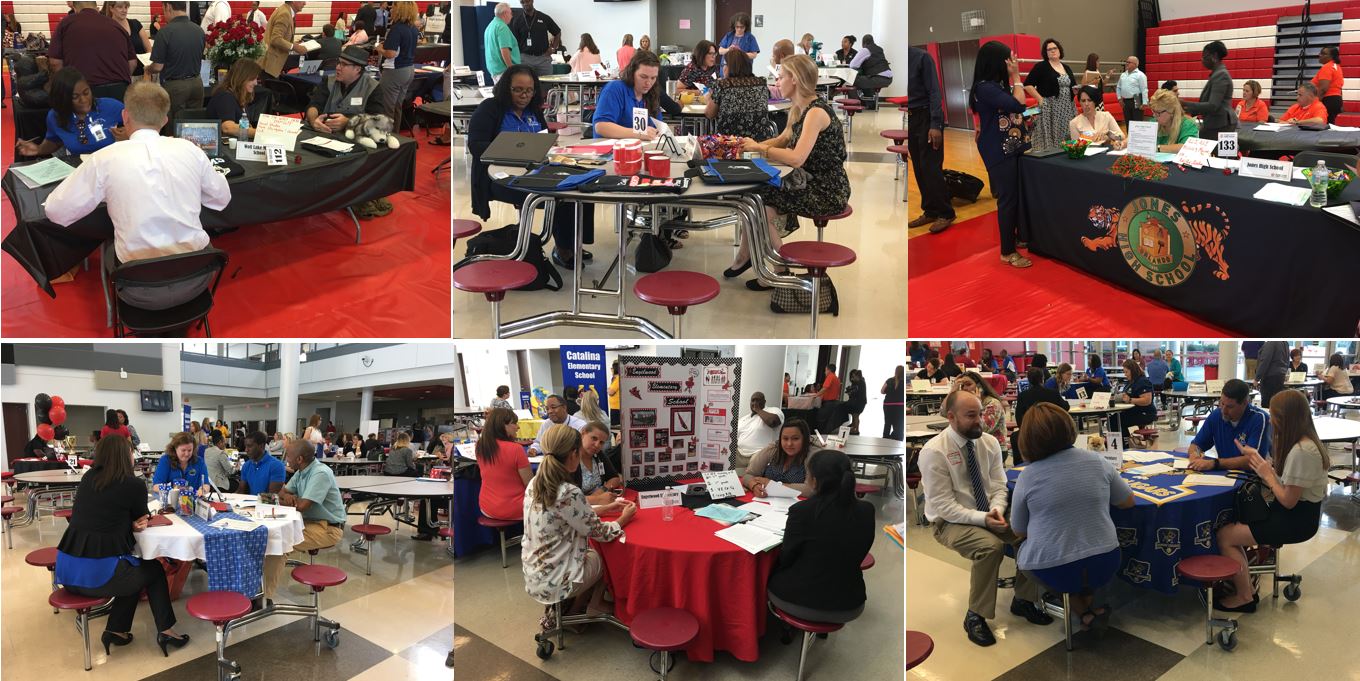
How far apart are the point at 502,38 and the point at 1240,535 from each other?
21.5ft

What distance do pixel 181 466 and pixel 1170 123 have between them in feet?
20.2

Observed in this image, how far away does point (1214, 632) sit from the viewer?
10.5 ft

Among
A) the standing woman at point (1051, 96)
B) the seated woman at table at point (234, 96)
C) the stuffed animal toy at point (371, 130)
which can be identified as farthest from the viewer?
the standing woman at point (1051, 96)

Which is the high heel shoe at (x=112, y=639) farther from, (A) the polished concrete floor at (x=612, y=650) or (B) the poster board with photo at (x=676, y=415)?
(B) the poster board with photo at (x=676, y=415)

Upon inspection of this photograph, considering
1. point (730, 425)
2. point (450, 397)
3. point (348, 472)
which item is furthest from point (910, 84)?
point (348, 472)

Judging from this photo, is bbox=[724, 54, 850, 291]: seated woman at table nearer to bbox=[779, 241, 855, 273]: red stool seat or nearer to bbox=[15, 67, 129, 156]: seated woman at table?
bbox=[779, 241, 855, 273]: red stool seat

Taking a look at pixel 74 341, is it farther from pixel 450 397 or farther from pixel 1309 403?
pixel 1309 403

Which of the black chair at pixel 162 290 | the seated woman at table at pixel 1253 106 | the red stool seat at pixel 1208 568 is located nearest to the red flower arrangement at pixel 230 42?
the black chair at pixel 162 290

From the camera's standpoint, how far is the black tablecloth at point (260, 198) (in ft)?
11.5

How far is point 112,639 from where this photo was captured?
3424 mm

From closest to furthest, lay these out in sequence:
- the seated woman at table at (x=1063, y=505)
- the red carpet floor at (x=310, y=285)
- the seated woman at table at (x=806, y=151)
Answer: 1. the seated woman at table at (x=1063, y=505)
2. the red carpet floor at (x=310, y=285)
3. the seated woman at table at (x=806, y=151)

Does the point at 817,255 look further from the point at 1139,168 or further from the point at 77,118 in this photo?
the point at 77,118

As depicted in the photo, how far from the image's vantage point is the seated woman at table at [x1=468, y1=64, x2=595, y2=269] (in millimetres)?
4691

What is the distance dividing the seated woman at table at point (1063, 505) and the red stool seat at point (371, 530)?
3.14m
